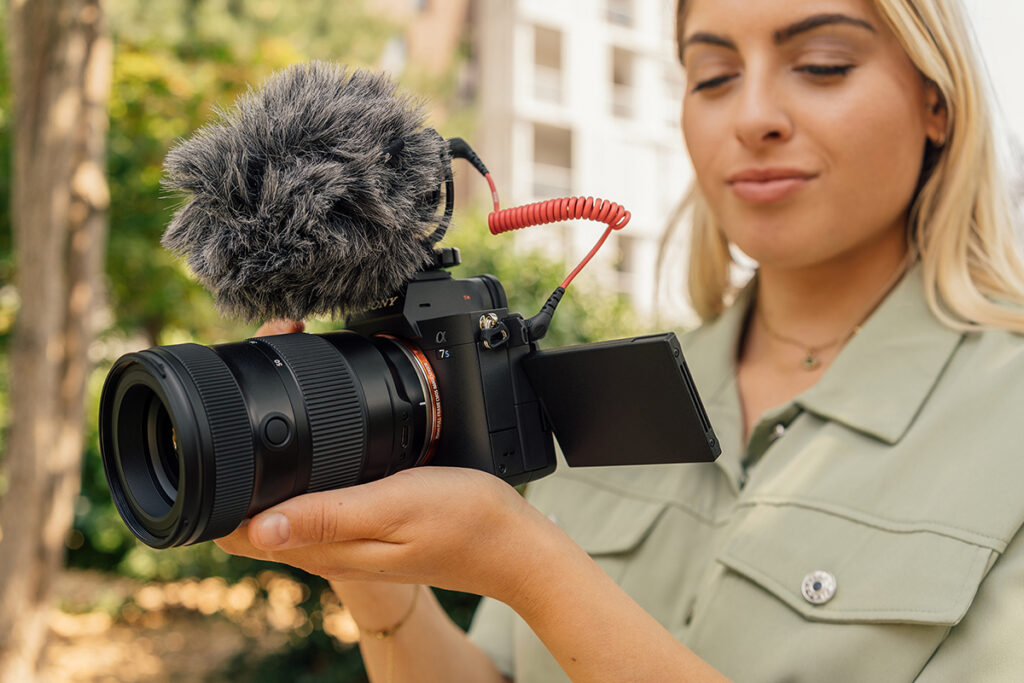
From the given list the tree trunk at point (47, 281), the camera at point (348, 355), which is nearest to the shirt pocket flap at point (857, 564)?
the camera at point (348, 355)

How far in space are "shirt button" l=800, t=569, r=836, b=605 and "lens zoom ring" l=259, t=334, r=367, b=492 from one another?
640 mm

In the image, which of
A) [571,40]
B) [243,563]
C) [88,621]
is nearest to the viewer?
[243,563]

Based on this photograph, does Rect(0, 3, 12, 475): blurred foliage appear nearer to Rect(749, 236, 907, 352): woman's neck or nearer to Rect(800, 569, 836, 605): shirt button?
Rect(749, 236, 907, 352): woman's neck

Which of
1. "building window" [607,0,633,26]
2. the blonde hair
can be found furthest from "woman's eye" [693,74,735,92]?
"building window" [607,0,633,26]

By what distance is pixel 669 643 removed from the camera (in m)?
1.04

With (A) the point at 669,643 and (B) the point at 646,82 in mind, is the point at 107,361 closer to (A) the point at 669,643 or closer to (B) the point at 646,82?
(A) the point at 669,643

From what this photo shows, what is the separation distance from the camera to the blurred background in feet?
10.6

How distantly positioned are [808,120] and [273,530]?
96 cm

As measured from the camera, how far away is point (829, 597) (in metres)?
1.15

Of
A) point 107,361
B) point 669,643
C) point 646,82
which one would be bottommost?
point 107,361

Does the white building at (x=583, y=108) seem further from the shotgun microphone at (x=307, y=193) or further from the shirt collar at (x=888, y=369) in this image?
the shotgun microphone at (x=307, y=193)

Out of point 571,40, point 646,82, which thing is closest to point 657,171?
point 646,82

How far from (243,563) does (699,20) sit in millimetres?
3228

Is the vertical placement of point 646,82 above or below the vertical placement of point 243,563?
above
